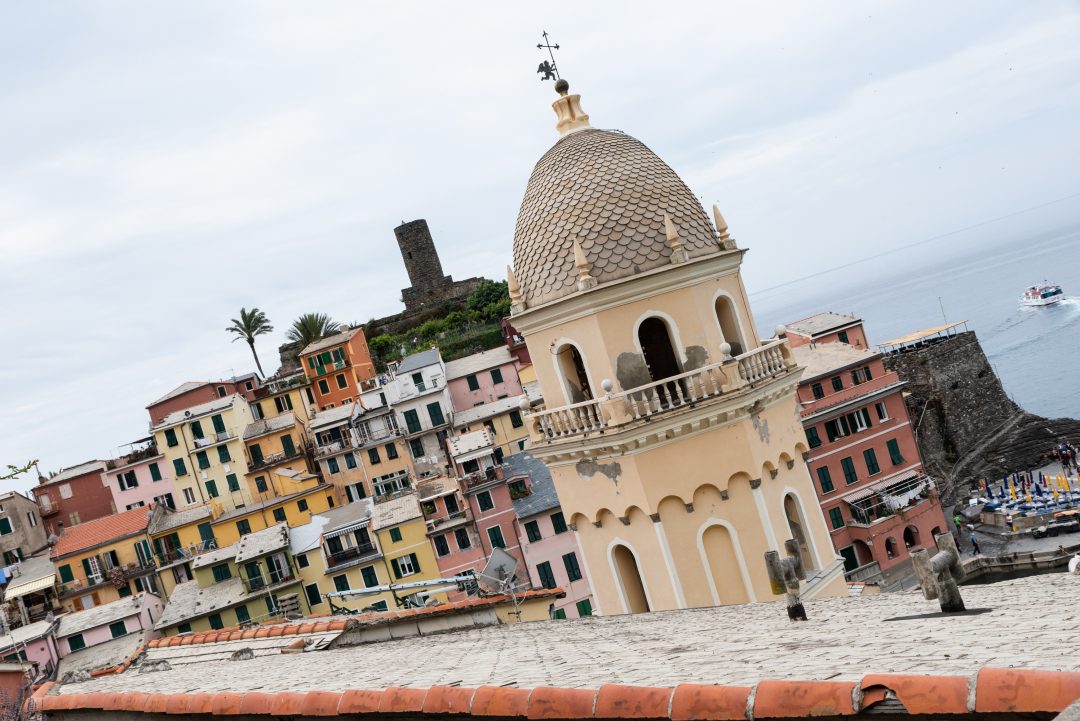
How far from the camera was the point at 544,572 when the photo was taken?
5031cm

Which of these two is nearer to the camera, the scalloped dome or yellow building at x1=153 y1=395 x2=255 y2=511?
the scalloped dome

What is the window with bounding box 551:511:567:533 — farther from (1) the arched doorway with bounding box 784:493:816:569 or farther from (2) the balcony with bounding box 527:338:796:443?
(2) the balcony with bounding box 527:338:796:443

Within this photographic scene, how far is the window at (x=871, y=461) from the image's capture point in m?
56.5

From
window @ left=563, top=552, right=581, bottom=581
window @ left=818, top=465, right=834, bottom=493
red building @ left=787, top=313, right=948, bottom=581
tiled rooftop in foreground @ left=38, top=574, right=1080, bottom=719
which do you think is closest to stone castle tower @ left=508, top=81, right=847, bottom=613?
tiled rooftop in foreground @ left=38, top=574, right=1080, bottom=719

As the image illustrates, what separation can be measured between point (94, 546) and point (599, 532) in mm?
52525

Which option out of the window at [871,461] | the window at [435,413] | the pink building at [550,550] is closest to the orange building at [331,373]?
the window at [435,413]

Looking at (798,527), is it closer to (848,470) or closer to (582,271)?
(582,271)

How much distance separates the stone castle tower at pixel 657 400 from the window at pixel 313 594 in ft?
126

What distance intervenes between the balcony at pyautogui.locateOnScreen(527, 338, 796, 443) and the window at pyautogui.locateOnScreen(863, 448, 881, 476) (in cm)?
4250

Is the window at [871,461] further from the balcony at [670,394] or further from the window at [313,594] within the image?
the balcony at [670,394]

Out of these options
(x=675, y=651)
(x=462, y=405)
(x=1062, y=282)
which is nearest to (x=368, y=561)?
(x=462, y=405)

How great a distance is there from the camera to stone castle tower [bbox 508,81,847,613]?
647 inches

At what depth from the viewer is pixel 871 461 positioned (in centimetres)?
5659

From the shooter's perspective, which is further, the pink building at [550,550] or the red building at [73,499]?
the red building at [73,499]
